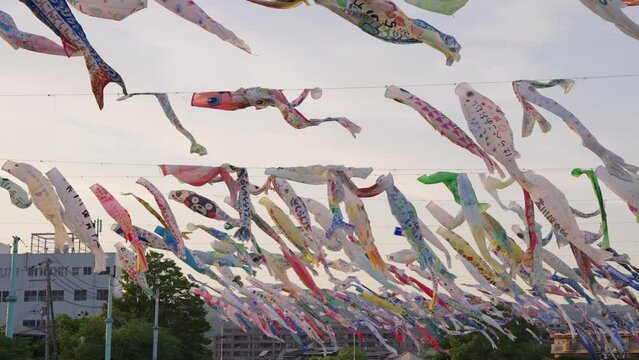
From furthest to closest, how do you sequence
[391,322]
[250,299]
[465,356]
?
[465,356]
[391,322]
[250,299]

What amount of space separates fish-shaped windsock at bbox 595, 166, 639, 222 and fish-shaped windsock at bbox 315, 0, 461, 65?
9.79m

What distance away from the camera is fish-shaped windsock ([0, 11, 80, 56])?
16.1 meters

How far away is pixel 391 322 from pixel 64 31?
3735cm

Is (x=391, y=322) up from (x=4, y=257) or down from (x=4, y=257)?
down

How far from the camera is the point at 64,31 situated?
13.9 m

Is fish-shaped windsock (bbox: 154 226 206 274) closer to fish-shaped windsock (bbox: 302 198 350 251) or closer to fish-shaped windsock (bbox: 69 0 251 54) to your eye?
fish-shaped windsock (bbox: 302 198 350 251)

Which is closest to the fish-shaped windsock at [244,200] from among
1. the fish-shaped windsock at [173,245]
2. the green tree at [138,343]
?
the fish-shaped windsock at [173,245]

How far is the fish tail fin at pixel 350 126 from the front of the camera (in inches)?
794

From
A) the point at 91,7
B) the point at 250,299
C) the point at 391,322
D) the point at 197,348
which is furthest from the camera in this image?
the point at 197,348

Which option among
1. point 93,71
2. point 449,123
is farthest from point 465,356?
point 93,71

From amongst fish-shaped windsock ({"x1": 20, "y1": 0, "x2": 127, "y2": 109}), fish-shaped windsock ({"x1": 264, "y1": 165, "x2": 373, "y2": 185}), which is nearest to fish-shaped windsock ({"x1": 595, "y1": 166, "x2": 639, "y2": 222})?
fish-shaped windsock ({"x1": 264, "y1": 165, "x2": 373, "y2": 185})

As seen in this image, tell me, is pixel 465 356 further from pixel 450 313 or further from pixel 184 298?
pixel 450 313

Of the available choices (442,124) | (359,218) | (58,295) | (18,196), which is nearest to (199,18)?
(442,124)

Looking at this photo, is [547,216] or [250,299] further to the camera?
[250,299]
